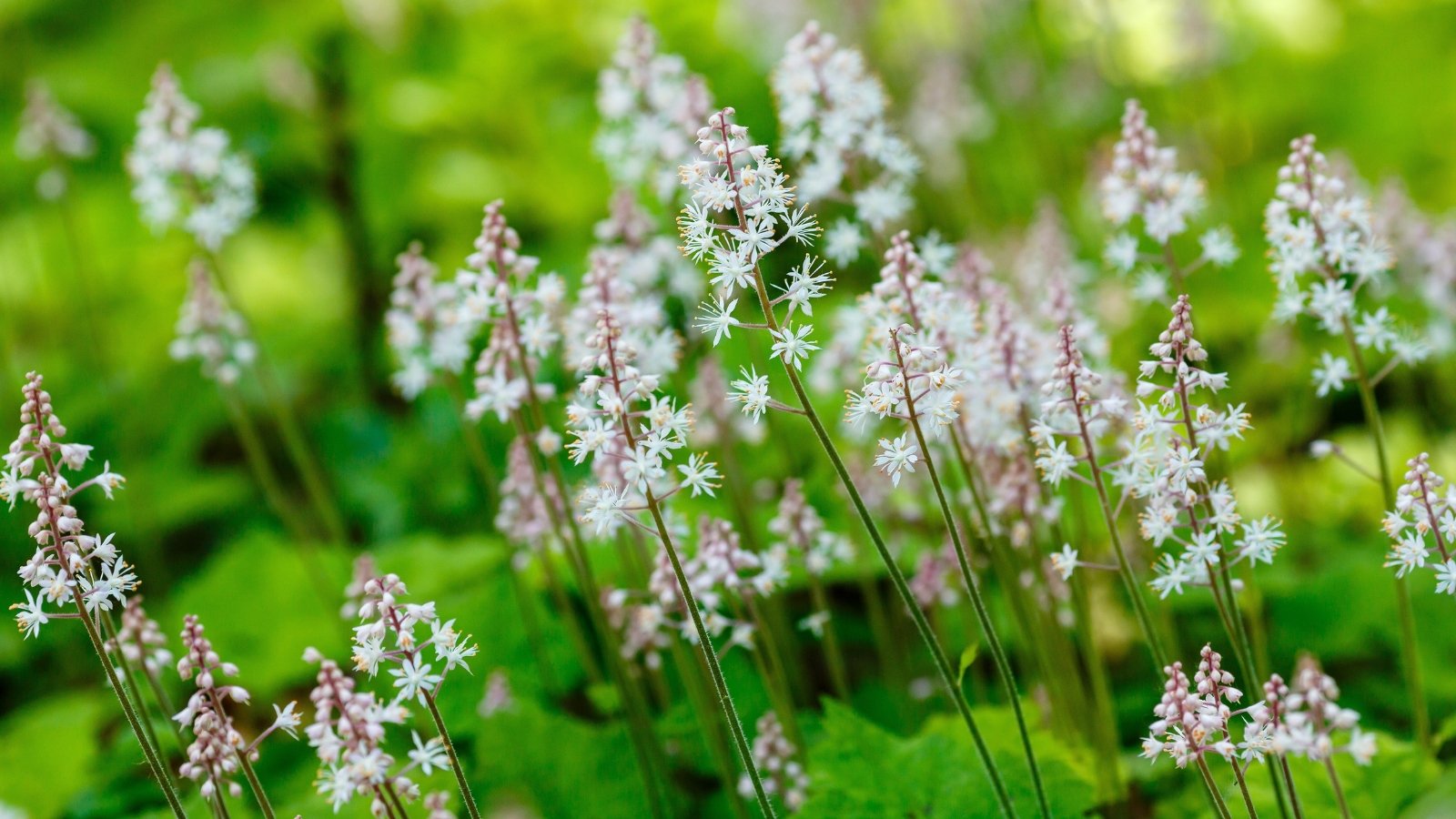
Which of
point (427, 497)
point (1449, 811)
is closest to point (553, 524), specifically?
point (1449, 811)

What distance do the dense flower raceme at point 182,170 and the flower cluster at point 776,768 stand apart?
8.01ft

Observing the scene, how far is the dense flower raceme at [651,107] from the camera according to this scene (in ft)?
11.3

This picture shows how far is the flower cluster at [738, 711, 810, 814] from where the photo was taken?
3086mm

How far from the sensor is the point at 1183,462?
2.21 metres

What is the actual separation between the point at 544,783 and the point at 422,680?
48.8 inches

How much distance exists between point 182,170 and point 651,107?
1561 mm

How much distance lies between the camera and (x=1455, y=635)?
390cm

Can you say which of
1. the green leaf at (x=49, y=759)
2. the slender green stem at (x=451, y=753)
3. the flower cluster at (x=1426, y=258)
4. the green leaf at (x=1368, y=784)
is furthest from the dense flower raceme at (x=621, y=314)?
the flower cluster at (x=1426, y=258)

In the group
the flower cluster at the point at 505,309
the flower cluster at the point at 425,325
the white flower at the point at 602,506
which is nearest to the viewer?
the white flower at the point at 602,506

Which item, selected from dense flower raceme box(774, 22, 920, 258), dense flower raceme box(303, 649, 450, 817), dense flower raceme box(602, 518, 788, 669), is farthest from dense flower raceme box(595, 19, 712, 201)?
dense flower raceme box(303, 649, 450, 817)

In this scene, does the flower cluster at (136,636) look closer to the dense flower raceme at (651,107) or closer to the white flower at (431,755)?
the white flower at (431,755)

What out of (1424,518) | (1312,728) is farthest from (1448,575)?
(1312,728)

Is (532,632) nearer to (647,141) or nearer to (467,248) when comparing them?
(647,141)

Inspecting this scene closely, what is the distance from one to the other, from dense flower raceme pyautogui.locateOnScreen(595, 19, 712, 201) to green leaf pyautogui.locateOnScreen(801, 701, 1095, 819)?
5.49ft
